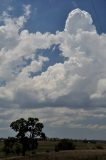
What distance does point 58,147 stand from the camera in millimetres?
125188

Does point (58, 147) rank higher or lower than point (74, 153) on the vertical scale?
higher

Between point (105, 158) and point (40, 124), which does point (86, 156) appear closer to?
point (105, 158)

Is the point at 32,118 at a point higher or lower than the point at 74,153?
higher

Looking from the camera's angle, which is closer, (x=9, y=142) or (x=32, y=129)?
(x=32, y=129)

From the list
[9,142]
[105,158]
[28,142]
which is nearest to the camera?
[105,158]

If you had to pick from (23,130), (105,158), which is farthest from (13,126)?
(105,158)

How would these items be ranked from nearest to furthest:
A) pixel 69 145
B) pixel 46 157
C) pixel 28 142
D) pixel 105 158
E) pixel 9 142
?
A: pixel 105 158 → pixel 46 157 → pixel 28 142 → pixel 9 142 → pixel 69 145

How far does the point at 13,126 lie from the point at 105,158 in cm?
4051

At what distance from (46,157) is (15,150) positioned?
137ft

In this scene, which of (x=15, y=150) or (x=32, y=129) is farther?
(x=15, y=150)

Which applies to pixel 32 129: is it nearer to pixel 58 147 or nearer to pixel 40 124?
pixel 40 124

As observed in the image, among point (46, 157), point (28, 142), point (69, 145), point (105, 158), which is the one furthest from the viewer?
point (69, 145)

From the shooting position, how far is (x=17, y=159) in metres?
82.5

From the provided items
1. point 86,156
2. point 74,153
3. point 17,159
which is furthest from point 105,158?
point 17,159
